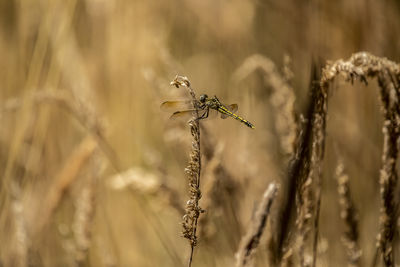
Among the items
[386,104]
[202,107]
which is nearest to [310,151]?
[386,104]

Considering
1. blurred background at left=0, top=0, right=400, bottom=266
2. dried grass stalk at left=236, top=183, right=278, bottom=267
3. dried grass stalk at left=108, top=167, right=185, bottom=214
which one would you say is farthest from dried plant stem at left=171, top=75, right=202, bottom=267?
dried grass stalk at left=108, top=167, right=185, bottom=214

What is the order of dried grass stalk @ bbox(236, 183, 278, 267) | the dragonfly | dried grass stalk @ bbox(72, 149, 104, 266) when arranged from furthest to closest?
dried grass stalk @ bbox(72, 149, 104, 266) < the dragonfly < dried grass stalk @ bbox(236, 183, 278, 267)

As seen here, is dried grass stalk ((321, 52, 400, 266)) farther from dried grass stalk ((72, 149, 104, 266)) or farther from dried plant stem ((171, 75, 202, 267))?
dried grass stalk ((72, 149, 104, 266))

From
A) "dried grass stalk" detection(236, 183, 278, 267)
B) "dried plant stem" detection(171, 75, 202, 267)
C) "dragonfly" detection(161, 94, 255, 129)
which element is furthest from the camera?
"dragonfly" detection(161, 94, 255, 129)

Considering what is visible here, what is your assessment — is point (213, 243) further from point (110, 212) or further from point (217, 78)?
point (217, 78)

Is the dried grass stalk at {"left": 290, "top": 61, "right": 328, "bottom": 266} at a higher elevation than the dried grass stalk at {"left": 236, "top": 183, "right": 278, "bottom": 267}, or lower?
higher

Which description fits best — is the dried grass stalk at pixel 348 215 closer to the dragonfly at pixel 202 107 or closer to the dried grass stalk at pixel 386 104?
the dried grass stalk at pixel 386 104
